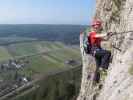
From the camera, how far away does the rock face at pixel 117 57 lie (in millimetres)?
8727

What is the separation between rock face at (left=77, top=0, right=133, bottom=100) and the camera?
8727mm

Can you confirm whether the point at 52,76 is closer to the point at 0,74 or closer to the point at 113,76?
the point at 0,74

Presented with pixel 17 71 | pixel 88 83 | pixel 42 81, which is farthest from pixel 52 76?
pixel 88 83

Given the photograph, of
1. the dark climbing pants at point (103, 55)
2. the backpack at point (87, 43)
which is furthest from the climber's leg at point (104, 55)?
the backpack at point (87, 43)

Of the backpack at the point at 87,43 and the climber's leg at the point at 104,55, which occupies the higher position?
the backpack at the point at 87,43

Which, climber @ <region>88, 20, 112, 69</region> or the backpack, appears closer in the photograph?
climber @ <region>88, 20, 112, 69</region>

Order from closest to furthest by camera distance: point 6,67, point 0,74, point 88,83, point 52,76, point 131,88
A: 1. point 131,88
2. point 88,83
3. point 52,76
4. point 0,74
5. point 6,67

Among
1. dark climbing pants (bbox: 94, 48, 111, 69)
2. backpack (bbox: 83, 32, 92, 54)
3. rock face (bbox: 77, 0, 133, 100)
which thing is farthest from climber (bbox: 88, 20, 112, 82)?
rock face (bbox: 77, 0, 133, 100)

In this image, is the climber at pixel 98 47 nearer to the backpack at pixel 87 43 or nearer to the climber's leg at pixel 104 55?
the climber's leg at pixel 104 55

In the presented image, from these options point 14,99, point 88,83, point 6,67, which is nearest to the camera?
point 88,83

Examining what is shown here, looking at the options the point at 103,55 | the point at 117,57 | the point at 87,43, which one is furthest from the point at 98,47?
the point at 117,57

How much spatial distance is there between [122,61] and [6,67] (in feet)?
565

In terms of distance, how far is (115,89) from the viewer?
355 inches

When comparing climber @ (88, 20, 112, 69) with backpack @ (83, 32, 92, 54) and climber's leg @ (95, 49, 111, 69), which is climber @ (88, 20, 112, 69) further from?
backpack @ (83, 32, 92, 54)
